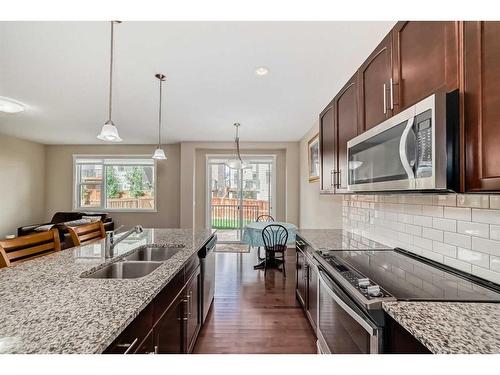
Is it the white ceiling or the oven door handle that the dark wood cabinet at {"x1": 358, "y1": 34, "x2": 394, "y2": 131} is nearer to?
the white ceiling

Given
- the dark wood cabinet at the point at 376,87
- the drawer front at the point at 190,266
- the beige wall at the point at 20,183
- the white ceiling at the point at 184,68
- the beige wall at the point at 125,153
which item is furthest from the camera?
the beige wall at the point at 125,153

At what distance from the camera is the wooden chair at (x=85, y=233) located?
233 centimetres

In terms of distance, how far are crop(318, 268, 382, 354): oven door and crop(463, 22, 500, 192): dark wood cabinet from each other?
2.19ft

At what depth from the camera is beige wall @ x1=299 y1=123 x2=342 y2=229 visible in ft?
11.5

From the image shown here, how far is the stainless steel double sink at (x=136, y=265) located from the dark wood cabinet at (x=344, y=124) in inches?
58.1

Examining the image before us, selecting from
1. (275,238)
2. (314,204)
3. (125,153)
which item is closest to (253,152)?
(314,204)

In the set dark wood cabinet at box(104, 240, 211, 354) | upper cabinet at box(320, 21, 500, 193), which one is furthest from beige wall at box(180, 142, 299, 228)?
upper cabinet at box(320, 21, 500, 193)

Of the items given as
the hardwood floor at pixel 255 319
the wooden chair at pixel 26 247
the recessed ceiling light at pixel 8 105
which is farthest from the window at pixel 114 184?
the wooden chair at pixel 26 247

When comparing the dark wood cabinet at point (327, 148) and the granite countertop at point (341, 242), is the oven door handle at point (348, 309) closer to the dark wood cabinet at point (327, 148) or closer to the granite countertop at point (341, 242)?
the granite countertop at point (341, 242)

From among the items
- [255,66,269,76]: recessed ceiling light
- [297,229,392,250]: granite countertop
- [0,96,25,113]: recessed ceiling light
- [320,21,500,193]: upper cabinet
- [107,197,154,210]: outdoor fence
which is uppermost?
[255,66,269,76]: recessed ceiling light

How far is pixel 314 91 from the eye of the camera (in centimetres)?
294

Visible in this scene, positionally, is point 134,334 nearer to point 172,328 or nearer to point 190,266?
point 172,328
